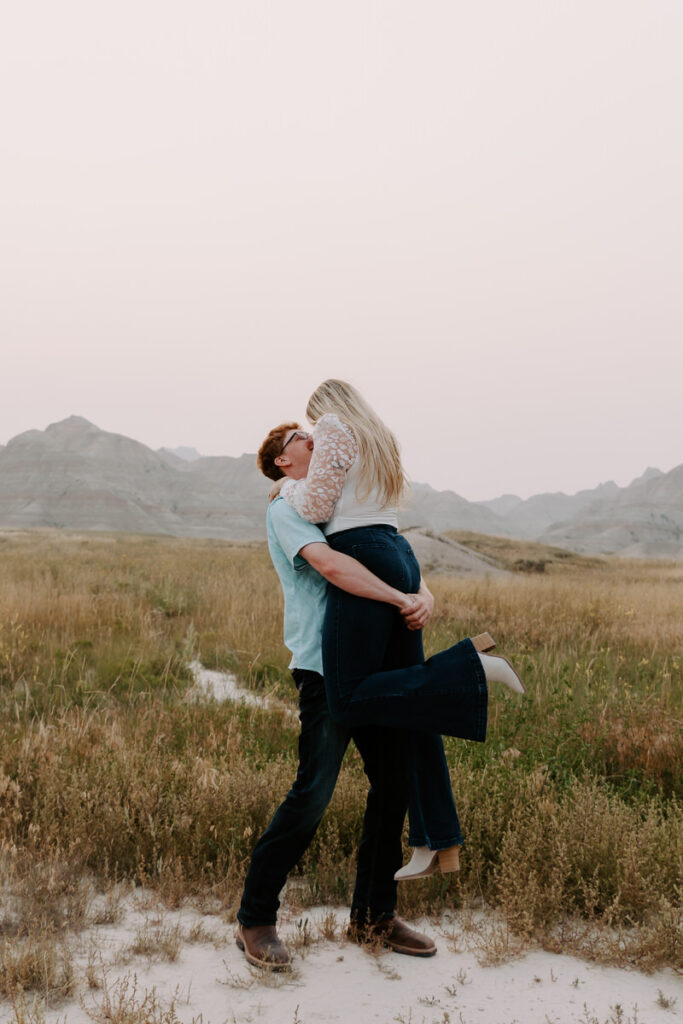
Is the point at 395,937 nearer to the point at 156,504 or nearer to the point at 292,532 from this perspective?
the point at 292,532

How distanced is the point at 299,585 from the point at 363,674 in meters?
0.45

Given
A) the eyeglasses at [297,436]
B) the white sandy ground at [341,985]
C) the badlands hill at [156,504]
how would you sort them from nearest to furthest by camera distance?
the white sandy ground at [341,985]
the eyeglasses at [297,436]
the badlands hill at [156,504]

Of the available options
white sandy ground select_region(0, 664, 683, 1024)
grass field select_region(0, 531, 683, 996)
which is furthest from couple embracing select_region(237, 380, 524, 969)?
grass field select_region(0, 531, 683, 996)

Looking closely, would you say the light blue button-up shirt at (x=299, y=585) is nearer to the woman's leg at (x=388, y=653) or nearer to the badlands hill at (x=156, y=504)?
the woman's leg at (x=388, y=653)

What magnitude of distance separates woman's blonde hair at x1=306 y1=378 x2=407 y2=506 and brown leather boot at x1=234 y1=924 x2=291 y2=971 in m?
1.68

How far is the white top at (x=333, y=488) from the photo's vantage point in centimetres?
264

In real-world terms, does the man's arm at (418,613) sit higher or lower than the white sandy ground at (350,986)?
higher

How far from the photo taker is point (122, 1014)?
2.27 meters

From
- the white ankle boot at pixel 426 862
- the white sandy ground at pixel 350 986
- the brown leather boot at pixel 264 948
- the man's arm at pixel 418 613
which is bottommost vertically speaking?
the white sandy ground at pixel 350 986

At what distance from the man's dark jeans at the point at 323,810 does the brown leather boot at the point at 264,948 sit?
3 cm

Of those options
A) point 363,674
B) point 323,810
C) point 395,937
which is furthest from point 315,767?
point 395,937

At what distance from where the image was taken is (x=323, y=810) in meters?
2.74

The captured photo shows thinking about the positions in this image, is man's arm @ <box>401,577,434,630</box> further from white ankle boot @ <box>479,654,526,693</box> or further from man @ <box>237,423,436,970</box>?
white ankle boot @ <box>479,654,526,693</box>

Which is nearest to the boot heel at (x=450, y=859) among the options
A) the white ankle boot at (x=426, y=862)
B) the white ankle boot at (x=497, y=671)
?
the white ankle boot at (x=426, y=862)
